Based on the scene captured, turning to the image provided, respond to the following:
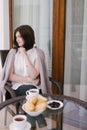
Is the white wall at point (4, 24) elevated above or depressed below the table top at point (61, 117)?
above

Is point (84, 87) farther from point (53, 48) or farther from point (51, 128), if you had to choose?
point (51, 128)

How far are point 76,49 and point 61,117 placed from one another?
1167 mm

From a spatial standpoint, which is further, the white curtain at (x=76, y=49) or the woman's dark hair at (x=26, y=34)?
the white curtain at (x=76, y=49)

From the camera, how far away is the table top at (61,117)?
2.06 metres

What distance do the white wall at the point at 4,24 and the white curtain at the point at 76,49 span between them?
87 centimetres

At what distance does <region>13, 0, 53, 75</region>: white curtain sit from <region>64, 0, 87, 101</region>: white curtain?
256 millimetres

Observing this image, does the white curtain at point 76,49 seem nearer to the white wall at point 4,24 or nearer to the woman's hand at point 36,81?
the woman's hand at point 36,81

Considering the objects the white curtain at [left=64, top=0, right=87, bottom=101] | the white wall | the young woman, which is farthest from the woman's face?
the white wall

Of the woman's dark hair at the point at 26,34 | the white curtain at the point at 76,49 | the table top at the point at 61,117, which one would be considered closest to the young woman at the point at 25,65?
the woman's dark hair at the point at 26,34

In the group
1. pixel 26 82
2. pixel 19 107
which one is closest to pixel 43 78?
pixel 26 82

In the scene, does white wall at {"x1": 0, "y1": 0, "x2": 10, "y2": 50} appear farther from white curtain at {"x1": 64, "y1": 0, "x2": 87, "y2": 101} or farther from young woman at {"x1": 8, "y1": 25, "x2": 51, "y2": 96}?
white curtain at {"x1": 64, "y1": 0, "x2": 87, "y2": 101}

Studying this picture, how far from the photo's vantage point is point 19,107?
7.34 ft

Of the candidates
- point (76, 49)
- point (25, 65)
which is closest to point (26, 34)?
point (25, 65)

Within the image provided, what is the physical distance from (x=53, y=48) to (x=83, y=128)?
1364 millimetres
